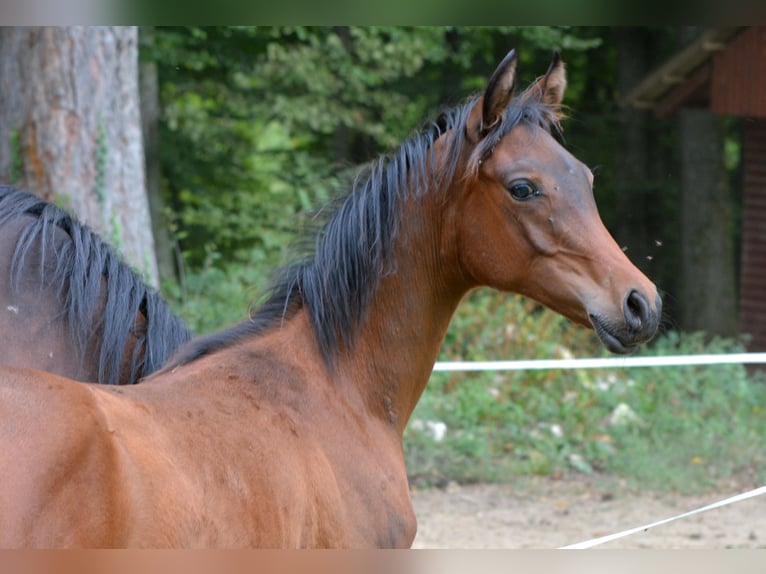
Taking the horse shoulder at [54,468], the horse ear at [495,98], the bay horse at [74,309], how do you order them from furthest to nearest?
1. the bay horse at [74,309]
2. the horse ear at [495,98]
3. the horse shoulder at [54,468]

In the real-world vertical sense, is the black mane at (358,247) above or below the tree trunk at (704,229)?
above

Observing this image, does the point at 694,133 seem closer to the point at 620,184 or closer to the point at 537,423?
the point at 620,184

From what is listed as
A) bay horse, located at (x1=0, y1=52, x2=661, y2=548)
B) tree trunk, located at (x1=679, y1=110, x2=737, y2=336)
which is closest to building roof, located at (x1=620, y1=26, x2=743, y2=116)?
tree trunk, located at (x1=679, y1=110, x2=737, y2=336)

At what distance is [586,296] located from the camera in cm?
294

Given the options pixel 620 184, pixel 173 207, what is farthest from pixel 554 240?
pixel 620 184

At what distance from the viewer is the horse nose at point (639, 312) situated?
9.30ft

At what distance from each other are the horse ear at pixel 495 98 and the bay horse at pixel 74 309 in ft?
4.33

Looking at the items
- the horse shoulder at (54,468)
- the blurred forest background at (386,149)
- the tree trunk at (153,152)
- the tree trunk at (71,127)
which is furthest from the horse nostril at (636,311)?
the tree trunk at (153,152)

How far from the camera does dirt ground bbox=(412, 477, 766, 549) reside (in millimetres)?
6305

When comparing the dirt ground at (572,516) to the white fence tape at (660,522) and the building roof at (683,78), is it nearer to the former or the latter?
the white fence tape at (660,522)

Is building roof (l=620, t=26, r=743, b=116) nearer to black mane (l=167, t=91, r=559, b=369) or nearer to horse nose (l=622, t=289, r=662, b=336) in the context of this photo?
black mane (l=167, t=91, r=559, b=369)

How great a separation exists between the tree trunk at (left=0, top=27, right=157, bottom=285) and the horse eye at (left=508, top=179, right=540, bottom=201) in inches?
159

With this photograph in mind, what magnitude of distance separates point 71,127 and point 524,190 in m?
4.42
